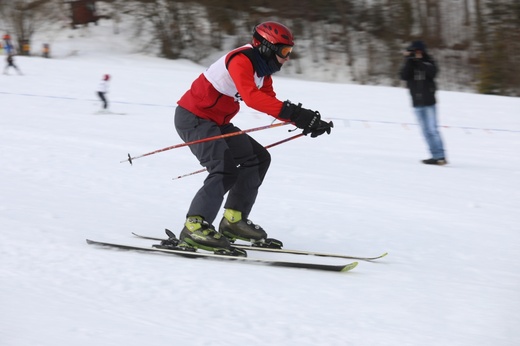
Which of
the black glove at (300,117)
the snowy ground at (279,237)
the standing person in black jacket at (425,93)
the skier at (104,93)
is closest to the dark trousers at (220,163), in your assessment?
the snowy ground at (279,237)

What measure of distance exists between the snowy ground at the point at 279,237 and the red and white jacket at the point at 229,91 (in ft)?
3.32

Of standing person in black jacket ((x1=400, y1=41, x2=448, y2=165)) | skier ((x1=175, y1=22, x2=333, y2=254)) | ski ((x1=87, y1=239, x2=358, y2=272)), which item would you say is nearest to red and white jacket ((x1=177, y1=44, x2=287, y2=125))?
skier ((x1=175, y1=22, x2=333, y2=254))

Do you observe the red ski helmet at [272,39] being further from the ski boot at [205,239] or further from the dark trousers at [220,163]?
the ski boot at [205,239]

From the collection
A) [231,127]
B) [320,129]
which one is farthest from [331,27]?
[320,129]

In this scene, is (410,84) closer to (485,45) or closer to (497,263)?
(497,263)

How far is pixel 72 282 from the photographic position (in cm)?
407

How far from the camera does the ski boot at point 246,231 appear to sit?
203 inches

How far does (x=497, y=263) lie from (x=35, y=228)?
11.0 feet

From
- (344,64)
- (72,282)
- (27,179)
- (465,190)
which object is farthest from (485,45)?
(72,282)

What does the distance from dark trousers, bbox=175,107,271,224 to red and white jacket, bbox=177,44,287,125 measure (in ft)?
0.25

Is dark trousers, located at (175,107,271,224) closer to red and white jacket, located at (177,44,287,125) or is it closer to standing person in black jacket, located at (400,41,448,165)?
red and white jacket, located at (177,44,287,125)

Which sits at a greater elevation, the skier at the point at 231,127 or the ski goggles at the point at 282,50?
the ski goggles at the point at 282,50

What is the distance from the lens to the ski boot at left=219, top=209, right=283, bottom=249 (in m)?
5.15

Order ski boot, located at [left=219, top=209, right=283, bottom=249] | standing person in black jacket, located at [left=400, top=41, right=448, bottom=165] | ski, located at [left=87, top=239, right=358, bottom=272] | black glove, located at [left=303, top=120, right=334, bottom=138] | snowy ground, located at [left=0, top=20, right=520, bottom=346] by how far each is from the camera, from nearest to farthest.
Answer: snowy ground, located at [left=0, top=20, right=520, bottom=346], ski, located at [left=87, top=239, right=358, bottom=272], black glove, located at [left=303, top=120, right=334, bottom=138], ski boot, located at [left=219, top=209, right=283, bottom=249], standing person in black jacket, located at [left=400, top=41, right=448, bottom=165]
